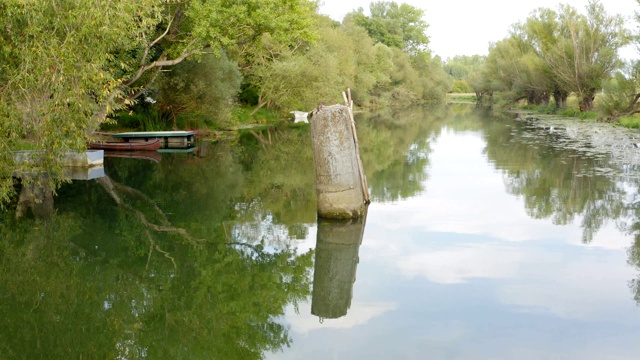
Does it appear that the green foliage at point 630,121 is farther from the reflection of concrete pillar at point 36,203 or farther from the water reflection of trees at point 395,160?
the reflection of concrete pillar at point 36,203

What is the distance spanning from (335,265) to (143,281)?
9.24 feet

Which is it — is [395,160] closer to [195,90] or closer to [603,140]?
[603,140]

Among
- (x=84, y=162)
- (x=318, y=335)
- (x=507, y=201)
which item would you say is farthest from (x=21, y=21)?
(x=84, y=162)

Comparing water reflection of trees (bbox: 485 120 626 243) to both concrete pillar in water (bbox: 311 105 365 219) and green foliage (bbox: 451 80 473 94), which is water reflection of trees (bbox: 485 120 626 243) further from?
green foliage (bbox: 451 80 473 94)

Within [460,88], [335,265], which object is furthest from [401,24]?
[335,265]

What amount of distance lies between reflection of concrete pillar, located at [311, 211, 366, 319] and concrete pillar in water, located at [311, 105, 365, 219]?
0.38 meters

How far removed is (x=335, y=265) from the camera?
10164 mm

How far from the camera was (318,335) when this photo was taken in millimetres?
7348

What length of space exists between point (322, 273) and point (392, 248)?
188cm

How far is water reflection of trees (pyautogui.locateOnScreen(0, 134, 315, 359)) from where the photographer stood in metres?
7.23

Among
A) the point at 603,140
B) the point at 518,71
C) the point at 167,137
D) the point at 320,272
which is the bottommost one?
the point at 167,137

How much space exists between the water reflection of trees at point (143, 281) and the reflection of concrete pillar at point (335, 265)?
0.25 meters

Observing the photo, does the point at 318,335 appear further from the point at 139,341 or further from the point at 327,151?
the point at 327,151

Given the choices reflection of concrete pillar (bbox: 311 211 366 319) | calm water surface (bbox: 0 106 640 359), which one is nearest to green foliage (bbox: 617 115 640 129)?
calm water surface (bbox: 0 106 640 359)
